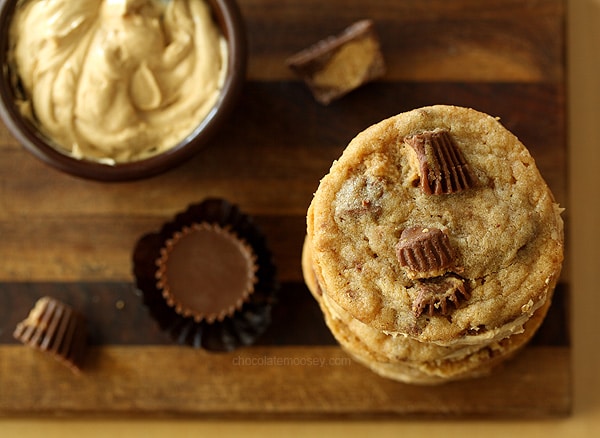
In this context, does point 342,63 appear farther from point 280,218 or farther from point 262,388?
point 262,388

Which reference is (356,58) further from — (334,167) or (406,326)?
(406,326)

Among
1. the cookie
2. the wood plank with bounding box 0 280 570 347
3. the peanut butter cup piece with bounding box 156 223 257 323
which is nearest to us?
the cookie

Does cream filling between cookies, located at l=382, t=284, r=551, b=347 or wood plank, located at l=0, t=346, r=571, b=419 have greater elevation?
cream filling between cookies, located at l=382, t=284, r=551, b=347

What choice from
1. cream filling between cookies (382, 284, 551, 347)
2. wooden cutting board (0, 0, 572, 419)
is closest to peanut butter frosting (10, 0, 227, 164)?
wooden cutting board (0, 0, 572, 419)

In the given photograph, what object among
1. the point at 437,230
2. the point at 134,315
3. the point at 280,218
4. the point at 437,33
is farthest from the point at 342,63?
the point at 134,315

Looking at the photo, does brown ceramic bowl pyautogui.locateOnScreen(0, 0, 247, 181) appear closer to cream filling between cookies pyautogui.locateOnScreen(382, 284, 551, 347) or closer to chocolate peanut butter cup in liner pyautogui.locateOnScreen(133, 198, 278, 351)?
chocolate peanut butter cup in liner pyautogui.locateOnScreen(133, 198, 278, 351)

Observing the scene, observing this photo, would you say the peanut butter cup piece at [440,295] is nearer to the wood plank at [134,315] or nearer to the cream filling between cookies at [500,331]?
the cream filling between cookies at [500,331]

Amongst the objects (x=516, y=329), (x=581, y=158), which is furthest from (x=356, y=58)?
(x=516, y=329)
